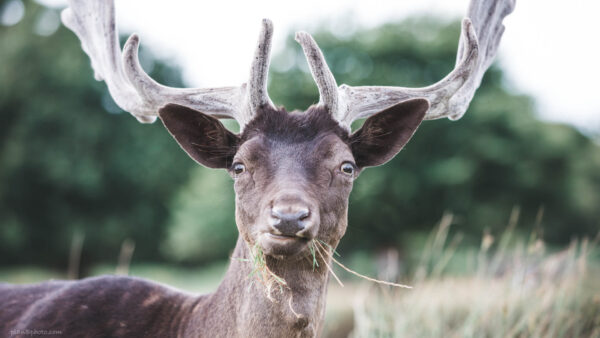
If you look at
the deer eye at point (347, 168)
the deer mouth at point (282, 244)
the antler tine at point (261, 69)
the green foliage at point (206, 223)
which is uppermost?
the antler tine at point (261, 69)

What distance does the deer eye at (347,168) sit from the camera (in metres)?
3.34

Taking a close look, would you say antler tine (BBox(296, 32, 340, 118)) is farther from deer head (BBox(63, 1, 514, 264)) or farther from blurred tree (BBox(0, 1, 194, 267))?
blurred tree (BBox(0, 1, 194, 267))

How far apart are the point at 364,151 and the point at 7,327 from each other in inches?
113

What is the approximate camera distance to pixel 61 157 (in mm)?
24219

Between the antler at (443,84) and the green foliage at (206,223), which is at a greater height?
the antler at (443,84)

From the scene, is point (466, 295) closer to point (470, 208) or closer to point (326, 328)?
point (326, 328)

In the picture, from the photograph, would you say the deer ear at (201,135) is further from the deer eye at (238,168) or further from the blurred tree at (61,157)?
the blurred tree at (61,157)

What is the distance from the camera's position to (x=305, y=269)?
315 cm

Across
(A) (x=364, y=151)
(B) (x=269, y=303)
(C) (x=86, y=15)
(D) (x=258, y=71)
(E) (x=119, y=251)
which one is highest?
(C) (x=86, y=15)

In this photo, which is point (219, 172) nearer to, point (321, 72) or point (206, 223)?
point (206, 223)

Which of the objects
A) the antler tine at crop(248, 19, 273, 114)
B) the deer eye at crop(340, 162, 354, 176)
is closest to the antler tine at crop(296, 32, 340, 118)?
the antler tine at crop(248, 19, 273, 114)

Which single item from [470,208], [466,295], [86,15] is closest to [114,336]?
[86,15]

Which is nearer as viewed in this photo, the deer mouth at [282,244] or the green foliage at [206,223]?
the deer mouth at [282,244]

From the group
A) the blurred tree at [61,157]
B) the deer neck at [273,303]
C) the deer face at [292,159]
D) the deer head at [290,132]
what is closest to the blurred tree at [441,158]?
the blurred tree at [61,157]
